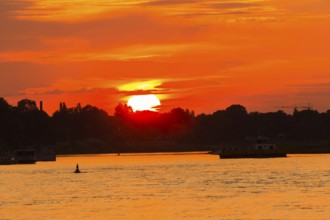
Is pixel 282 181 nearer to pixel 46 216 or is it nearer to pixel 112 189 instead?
pixel 112 189

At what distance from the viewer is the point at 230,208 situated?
108500 millimetres

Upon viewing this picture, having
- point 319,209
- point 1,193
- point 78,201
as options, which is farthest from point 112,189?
point 319,209

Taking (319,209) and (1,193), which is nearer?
(319,209)

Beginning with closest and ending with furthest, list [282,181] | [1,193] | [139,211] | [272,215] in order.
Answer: [272,215]
[139,211]
[1,193]
[282,181]

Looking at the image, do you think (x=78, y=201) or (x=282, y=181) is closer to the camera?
(x=78, y=201)

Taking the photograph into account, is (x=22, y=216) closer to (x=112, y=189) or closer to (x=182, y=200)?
(x=182, y=200)

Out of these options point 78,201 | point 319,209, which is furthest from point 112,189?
point 319,209

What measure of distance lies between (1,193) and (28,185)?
25022 mm

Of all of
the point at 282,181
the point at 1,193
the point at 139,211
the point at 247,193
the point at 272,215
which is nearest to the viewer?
the point at 272,215

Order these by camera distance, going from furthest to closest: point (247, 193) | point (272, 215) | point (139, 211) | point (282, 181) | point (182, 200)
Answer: point (282, 181)
point (247, 193)
point (182, 200)
point (139, 211)
point (272, 215)

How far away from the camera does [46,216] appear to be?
4058 inches

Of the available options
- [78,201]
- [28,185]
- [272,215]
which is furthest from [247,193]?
[28,185]

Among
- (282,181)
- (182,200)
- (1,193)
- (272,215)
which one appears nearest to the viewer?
(272,215)

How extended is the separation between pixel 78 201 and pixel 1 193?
29103mm
